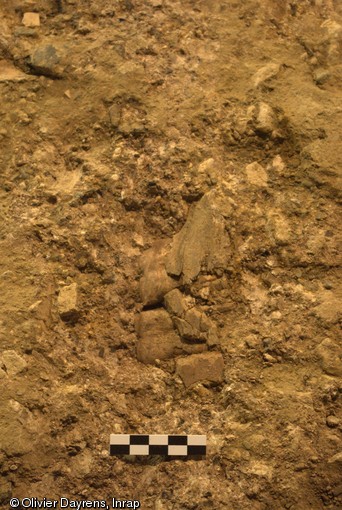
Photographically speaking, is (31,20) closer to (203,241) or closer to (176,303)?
(203,241)

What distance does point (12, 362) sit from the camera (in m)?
1.75

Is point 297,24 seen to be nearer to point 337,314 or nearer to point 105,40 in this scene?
point 105,40

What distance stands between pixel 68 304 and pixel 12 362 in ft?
0.81

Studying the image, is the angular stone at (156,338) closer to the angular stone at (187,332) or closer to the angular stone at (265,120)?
the angular stone at (187,332)

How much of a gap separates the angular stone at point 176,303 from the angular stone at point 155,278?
0.06ft

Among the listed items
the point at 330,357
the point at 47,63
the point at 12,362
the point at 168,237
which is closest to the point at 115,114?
the point at 47,63

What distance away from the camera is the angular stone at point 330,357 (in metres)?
1.73

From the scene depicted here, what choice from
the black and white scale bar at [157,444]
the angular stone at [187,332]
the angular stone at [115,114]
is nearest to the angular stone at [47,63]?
the angular stone at [115,114]

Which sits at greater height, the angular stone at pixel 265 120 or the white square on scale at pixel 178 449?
the angular stone at pixel 265 120

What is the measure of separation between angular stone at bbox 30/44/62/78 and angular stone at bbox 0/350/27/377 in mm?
1010

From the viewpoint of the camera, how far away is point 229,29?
207 centimetres

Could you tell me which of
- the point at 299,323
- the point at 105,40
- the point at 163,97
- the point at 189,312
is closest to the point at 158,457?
the point at 189,312

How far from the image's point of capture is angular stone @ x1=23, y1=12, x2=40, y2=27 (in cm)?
211

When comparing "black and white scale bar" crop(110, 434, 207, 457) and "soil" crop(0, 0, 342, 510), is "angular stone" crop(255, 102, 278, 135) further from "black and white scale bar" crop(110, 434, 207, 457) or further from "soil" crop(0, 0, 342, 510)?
"black and white scale bar" crop(110, 434, 207, 457)
